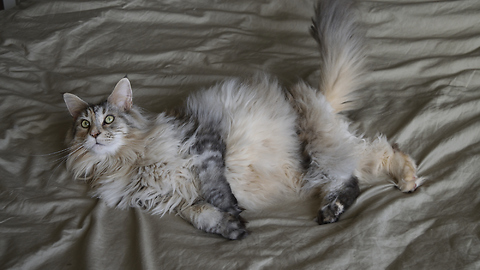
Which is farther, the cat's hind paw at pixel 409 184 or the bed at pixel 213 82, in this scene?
the cat's hind paw at pixel 409 184

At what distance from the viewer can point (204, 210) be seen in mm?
1848

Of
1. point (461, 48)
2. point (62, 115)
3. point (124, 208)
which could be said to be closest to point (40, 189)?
point (124, 208)

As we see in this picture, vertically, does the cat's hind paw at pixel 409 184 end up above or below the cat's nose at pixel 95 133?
below

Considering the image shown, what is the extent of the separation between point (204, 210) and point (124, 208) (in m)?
0.39

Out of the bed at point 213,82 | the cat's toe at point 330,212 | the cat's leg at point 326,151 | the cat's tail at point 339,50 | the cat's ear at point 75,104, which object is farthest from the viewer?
the cat's tail at point 339,50

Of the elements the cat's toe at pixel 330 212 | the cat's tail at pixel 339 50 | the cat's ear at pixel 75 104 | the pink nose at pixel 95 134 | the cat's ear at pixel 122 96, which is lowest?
the cat's toe at pixel 330 212

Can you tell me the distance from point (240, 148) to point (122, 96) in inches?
25.0

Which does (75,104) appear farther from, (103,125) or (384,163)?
(384,163)

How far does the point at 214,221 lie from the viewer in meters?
1.80

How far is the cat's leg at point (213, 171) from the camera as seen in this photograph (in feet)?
6.14

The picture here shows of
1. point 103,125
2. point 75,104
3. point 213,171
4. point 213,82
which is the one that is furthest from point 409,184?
point 75,104

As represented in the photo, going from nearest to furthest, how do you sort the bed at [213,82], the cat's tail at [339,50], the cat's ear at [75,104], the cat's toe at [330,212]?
the bed at [213,82]
the cat's toe at [330,212]
the cat's ear at [75,104]
the cat's tail at [339,50]

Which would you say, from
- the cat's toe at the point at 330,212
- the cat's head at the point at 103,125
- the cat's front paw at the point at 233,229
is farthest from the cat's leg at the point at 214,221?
the cat's head at the point at 103,125

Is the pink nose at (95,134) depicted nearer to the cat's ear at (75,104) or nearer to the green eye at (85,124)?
the green eye at (85,124)
